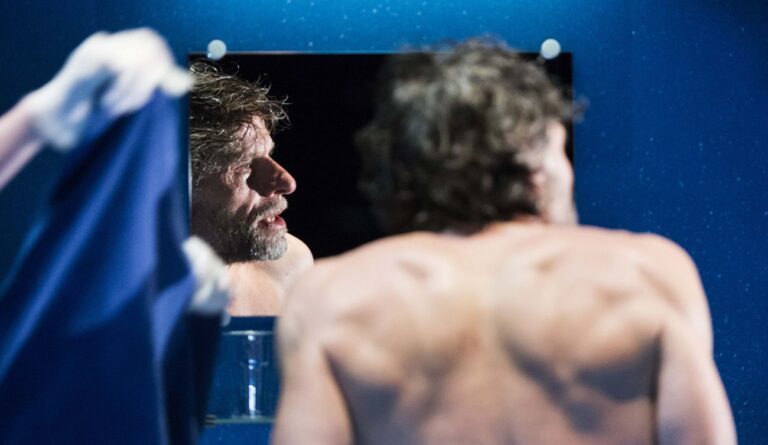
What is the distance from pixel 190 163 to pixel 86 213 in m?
0.91

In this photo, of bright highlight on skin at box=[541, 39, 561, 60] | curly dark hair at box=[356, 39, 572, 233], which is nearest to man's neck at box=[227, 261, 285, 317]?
bright highlight on skin at box=[541, 39, 561, 60]

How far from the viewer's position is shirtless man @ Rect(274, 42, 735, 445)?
1.21 m

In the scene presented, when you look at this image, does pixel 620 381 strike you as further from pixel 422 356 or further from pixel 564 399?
pixel 422 356

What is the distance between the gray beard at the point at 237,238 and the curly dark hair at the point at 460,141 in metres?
1.12

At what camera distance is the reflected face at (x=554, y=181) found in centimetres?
132

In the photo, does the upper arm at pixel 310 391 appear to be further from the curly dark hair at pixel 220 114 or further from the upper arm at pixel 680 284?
the curly dark hair at pixel 220 114

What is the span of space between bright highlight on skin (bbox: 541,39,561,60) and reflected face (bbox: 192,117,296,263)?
1.97 ft

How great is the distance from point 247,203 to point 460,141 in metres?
1.22

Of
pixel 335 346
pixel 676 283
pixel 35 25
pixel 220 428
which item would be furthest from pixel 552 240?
pixel 35 25

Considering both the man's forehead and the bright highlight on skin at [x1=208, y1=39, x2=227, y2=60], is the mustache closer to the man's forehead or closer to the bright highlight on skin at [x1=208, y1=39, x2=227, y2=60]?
the man's forehead

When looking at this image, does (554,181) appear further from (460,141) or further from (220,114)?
(220,114)

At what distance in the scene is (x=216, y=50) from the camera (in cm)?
244

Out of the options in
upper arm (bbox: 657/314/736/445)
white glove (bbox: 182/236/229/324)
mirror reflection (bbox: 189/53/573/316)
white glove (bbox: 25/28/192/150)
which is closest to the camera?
upper arm (bbox: 657/314/736/445)

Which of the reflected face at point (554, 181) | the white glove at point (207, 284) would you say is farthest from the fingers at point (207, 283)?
the reflected face at point (554, 181)
